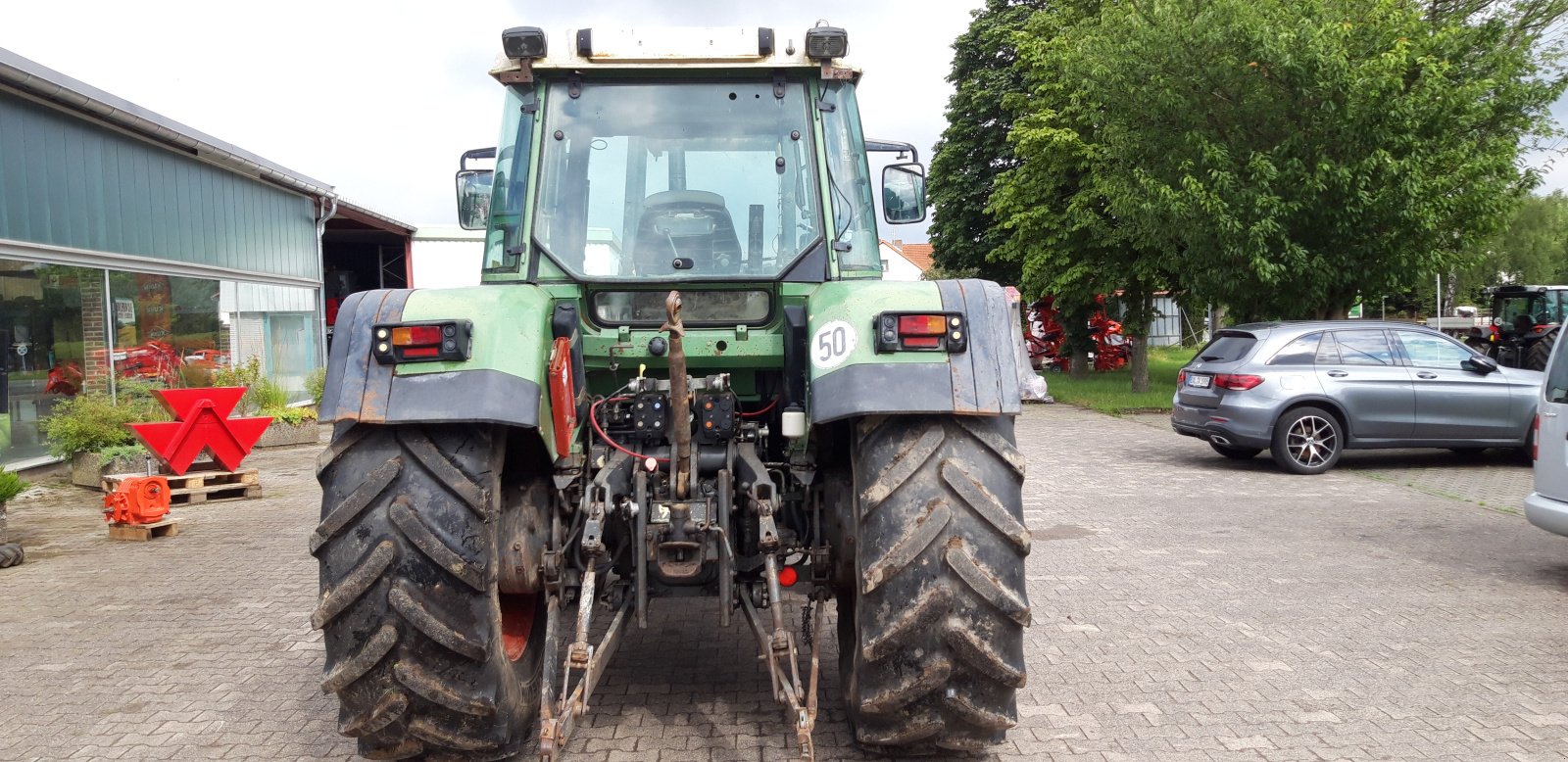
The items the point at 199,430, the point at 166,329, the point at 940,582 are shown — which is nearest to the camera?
the point at 940,582

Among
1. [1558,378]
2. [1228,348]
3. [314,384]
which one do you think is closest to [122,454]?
[314,384]

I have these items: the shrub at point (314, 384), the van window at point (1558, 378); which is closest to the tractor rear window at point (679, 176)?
the van window at point (1558, 378)

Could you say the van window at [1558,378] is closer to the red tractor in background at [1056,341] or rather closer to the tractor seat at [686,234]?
the tractor seat at [686,234]

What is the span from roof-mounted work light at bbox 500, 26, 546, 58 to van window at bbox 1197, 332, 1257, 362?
31.9 ft

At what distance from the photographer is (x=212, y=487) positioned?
11117mm

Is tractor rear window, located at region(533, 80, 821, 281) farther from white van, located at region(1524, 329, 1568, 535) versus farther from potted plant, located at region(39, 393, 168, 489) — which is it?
potted plant, located at region(39, 393, 168, 489)

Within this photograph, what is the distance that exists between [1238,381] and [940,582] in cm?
957

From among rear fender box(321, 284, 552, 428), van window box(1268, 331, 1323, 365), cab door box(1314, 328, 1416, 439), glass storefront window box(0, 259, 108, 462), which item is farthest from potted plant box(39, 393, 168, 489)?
cab door box(1314, 328, 1416, 439)

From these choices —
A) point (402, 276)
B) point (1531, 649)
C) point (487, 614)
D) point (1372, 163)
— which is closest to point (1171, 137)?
point (1372, 163)

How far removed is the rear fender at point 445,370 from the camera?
11.9ft

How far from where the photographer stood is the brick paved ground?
440 centimetres

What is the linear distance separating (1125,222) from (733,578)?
19.5m

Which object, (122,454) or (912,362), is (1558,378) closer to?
(912,362)

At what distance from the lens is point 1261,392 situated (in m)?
12.1
